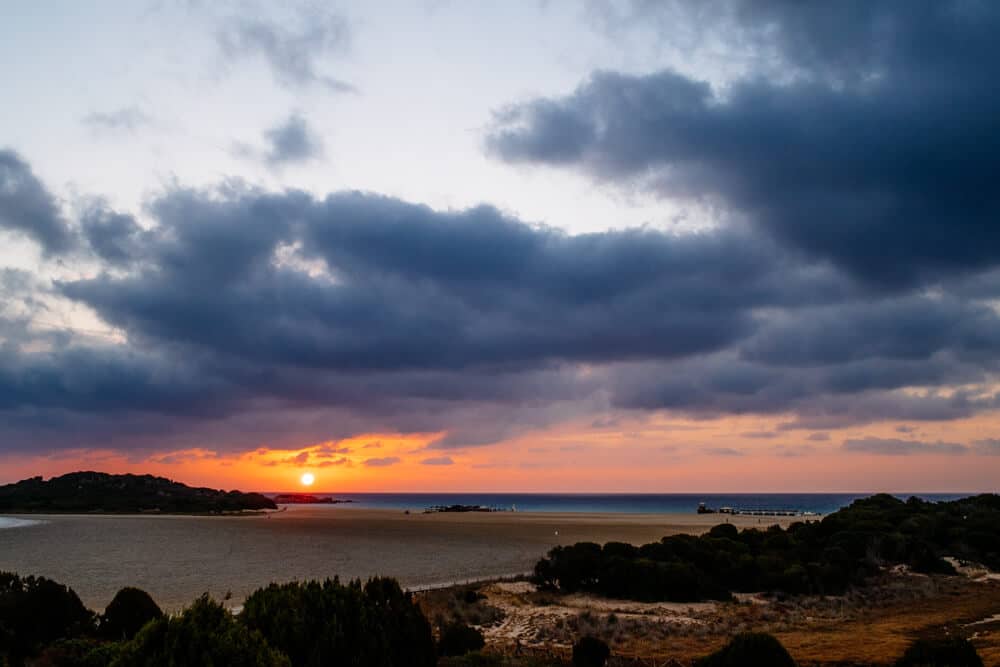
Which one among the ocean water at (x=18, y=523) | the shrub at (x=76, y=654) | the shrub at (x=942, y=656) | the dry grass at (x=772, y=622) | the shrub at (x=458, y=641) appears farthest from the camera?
the ocean water at (x=18, y=523)

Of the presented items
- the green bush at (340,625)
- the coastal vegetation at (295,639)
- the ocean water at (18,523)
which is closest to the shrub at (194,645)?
the coastal vegetation at (295,639)

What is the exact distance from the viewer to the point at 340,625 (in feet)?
37.6

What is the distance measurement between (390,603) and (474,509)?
145859 mm

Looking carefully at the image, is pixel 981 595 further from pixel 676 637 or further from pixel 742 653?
pixel 742 653

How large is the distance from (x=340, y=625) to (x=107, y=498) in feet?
580

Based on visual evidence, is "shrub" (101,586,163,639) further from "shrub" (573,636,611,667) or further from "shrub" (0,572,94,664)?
"shrub" (573,636,611,667)

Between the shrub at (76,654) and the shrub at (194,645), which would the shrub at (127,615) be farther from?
the shrub at (194,645)

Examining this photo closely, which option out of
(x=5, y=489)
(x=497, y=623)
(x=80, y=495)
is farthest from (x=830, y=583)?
(x=5, y=489)

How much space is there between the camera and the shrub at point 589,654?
17062 millimetres

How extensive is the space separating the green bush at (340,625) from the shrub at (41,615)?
7.78 m

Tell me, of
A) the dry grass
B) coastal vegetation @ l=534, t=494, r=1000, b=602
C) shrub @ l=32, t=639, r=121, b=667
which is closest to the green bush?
shrub @ l=32, t=639, r=121, b=667

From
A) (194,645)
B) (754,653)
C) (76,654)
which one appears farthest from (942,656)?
(76,654)

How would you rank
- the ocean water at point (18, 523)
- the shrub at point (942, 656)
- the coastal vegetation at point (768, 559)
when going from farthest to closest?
the ocean water at point (18, 523), the coastal vegetation at point (768, 559), the shrub at point (942, 656)

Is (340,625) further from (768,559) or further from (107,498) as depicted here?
(107,498)
